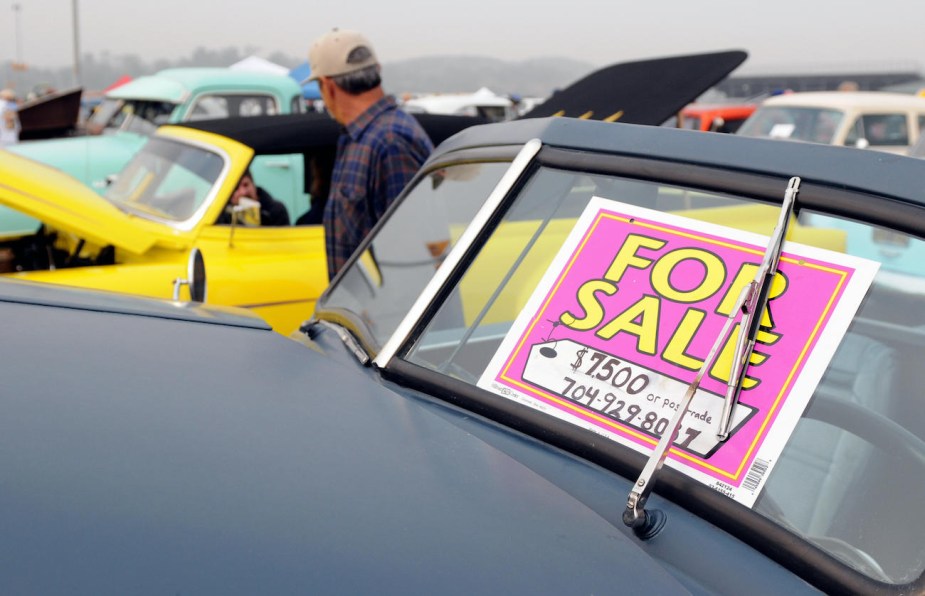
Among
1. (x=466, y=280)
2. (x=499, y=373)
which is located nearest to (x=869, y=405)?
(x=499, y=373)

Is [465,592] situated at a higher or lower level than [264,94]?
higher

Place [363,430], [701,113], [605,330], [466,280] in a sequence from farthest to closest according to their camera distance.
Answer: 1. [701,113]
2. [466,280]
3. [605,330]
4. [363,430]

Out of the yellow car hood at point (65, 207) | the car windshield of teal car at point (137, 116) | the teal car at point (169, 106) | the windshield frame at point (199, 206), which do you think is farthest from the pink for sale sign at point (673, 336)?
the car windshield of teal car at point (137, 116)

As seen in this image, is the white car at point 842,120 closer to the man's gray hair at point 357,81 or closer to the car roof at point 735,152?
the man's gray hair at point 357,81

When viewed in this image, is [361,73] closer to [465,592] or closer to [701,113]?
[465,592]

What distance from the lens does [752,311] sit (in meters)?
1.35

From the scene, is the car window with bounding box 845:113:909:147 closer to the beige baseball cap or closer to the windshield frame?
the windshield frame

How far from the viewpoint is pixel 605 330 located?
4.96ft

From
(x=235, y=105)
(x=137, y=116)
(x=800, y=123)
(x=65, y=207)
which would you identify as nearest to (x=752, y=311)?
(x=65, y=207)

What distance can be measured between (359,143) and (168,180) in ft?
6.13

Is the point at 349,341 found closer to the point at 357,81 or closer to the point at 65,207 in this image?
the point at 357,81

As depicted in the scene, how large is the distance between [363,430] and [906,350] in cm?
93

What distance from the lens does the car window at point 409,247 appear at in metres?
2.08

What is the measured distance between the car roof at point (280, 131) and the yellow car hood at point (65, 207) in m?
0.76
